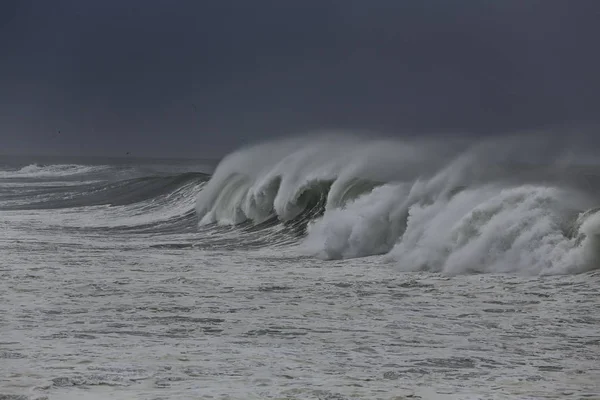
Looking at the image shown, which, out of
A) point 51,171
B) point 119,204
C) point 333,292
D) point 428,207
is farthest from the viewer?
point 51,171

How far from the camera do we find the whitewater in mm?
6082

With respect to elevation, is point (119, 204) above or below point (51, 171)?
below

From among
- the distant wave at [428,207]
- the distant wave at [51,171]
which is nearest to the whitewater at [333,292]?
the distant wave at [428,207]

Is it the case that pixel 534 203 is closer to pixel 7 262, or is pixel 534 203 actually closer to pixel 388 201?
pixel 388 201

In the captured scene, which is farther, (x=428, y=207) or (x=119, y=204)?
(x=119, y=204)

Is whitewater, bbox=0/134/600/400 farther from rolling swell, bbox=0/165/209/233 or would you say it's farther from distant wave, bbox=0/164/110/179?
distant wave, bbox=0/164/110/179

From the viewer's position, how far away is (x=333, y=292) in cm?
1013

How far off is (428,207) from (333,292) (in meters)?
5.05

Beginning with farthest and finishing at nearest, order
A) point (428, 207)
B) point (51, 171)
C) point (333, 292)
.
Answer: point (51, 171) → point (428, 207) → point (333, 292)

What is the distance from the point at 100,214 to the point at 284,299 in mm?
18037

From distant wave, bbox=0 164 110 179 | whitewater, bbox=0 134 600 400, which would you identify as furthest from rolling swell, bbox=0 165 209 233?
distant wave, bbox=0 164 110 179

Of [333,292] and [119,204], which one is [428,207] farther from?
[119,204]

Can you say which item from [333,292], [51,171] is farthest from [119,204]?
[51,171]

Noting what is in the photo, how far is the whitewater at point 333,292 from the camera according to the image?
20.0 feet
